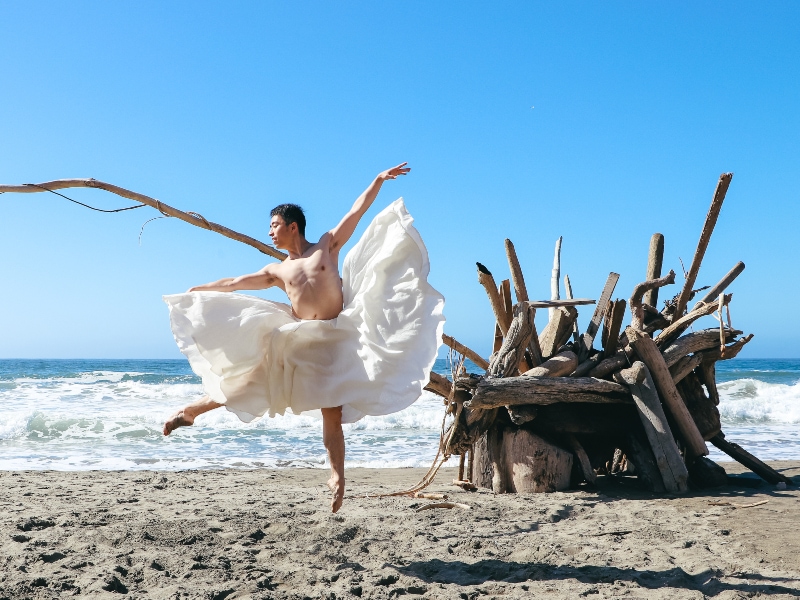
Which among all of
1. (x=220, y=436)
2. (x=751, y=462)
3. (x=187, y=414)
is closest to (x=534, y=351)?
(x=751, y=462)

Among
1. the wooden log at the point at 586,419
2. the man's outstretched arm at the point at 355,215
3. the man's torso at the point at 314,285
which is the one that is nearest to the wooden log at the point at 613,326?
the wooden log at the point at 586,419

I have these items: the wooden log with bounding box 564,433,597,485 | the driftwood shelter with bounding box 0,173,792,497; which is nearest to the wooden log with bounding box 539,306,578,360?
the driftwood shelter with bounding box 0,173,792,497

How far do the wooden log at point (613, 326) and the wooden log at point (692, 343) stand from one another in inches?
20.8

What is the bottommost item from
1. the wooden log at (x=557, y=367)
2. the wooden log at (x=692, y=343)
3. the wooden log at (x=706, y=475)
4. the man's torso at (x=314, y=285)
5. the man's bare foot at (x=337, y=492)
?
the wooden log at (x=706, y=475)

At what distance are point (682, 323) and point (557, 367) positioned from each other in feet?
5.00

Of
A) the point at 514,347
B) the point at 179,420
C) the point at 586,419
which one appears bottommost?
the point at 586,419

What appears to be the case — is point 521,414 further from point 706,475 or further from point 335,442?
point 335,442

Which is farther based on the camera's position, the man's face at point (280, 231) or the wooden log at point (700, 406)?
the wooden log at point (700, 406)

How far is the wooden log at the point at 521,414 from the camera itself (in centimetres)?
670

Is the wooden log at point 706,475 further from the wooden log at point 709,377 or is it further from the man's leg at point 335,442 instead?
the man's leg at point 335,442

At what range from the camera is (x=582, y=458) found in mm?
7207

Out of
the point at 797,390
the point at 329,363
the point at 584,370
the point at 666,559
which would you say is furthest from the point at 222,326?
the point at 797,390

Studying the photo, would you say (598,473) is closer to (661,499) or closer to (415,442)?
(661,499)

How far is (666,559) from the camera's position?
479cm
